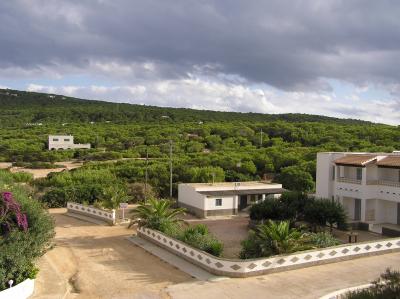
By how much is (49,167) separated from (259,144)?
38.1m

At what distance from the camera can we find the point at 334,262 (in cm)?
2064

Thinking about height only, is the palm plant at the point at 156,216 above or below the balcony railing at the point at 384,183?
below

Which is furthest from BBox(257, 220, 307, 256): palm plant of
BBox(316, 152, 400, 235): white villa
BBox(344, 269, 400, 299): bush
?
BBox(316, 152, 400, 235): white villa

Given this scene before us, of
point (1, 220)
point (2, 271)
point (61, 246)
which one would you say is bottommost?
point (61, 246)

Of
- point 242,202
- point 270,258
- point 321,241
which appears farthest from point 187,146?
point 270,258

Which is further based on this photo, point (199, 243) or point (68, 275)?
point (199, 243)

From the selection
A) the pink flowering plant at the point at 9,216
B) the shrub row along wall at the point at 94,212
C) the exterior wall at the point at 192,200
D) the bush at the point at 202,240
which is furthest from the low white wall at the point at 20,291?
the exterior wall at the point at 192,200

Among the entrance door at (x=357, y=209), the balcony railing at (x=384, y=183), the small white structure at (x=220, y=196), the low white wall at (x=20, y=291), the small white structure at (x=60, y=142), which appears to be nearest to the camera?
the low white wall at (x=20, y=291)

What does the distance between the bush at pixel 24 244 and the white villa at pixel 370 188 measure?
18732 millimetres

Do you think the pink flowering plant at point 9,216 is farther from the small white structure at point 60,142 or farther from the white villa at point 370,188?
the small white structure at point 60,142

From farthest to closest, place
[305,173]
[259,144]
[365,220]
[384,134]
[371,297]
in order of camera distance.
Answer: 1. [259,144]
2. [384,134]
3. [305,173]
4. [365,220]
5. [371,297]

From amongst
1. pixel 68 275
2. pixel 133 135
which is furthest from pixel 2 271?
pixel 133 135

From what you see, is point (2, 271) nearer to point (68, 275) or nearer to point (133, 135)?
point (68, 275)

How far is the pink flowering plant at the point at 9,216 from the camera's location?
1731 centimetres
